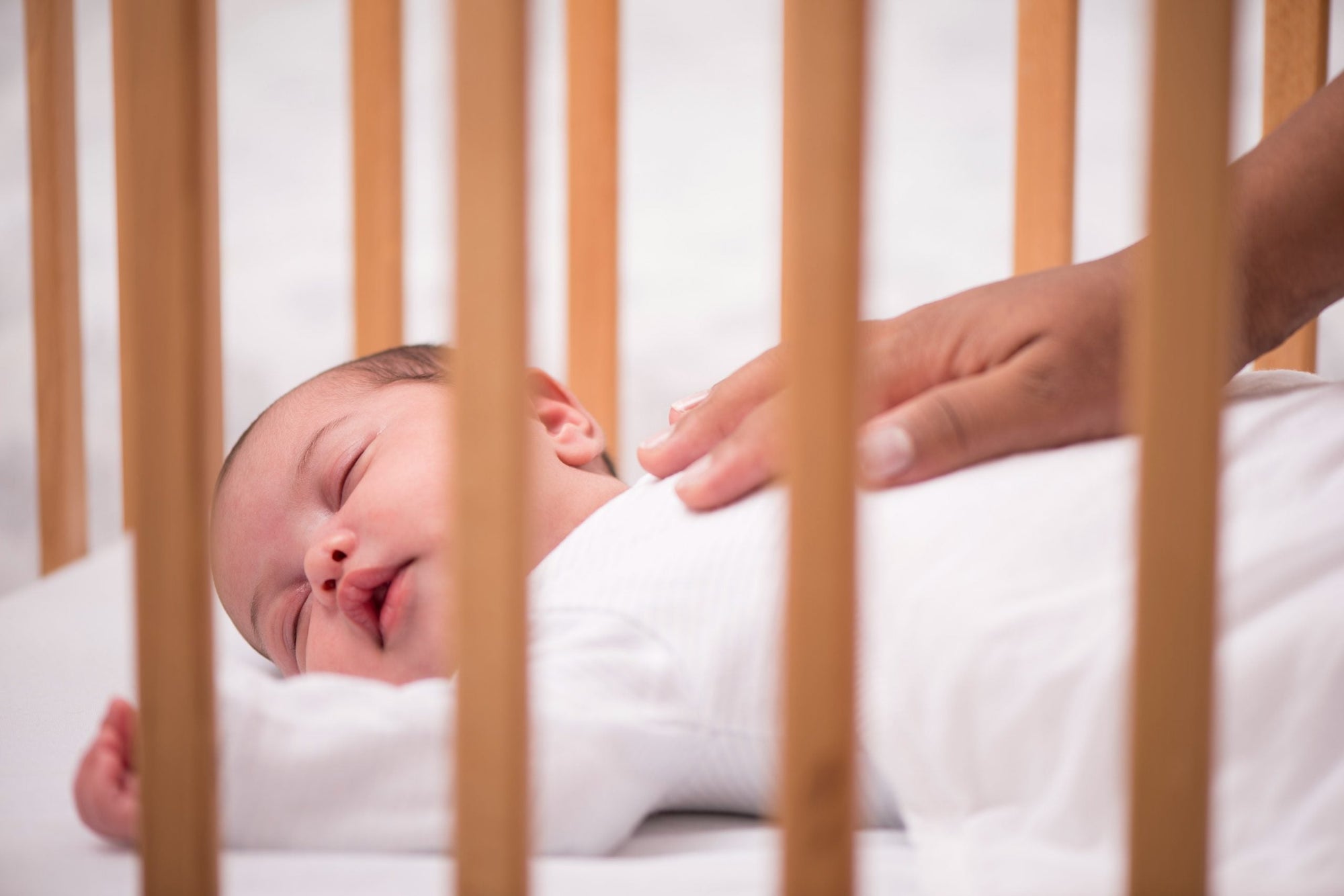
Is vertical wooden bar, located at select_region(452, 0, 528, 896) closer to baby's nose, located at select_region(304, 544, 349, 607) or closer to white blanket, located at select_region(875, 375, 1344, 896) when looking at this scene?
white blanket, located at select_region(875, 375, 1344, 896)

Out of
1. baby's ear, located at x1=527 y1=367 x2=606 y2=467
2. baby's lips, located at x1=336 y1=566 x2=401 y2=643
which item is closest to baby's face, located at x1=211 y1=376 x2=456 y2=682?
baby's lips, located at x1=336 y1=566 x2=401 y2=643

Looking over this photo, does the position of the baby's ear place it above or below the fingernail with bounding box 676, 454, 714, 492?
above

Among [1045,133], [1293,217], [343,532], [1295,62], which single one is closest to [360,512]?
[343,532]

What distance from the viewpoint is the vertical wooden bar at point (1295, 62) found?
1129 mm

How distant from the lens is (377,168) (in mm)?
1209

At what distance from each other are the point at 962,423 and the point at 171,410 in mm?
423

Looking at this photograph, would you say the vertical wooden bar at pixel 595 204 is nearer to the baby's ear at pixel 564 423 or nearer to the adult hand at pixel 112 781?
the baby's ear at pixel 564 423

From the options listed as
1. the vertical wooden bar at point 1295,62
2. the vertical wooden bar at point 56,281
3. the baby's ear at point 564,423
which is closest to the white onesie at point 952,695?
the baby's ear at point 564,423

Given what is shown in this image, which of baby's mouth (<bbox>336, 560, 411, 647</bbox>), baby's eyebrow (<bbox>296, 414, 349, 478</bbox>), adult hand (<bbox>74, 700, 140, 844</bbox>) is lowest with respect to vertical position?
adult hand (<bbox>74, 700, 140, 844</bbox>)

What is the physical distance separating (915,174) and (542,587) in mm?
999

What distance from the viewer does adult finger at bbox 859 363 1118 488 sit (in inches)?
24.2

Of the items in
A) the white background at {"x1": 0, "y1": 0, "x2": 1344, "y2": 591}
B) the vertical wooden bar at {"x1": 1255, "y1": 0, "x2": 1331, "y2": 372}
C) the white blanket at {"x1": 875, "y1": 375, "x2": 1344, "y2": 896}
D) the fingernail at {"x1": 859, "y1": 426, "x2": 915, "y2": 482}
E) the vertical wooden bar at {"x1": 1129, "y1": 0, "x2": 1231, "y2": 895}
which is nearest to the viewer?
the vertical wooden bar at {"x1": 1129, "y1": 0, "x2": 1231, "y2": 895}

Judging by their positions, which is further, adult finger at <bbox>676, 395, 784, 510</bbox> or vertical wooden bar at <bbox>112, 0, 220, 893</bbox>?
adult finger at <bbox>676, 395, 784, 510</bbox>

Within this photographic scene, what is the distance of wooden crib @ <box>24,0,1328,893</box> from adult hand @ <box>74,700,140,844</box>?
0.11 metres
